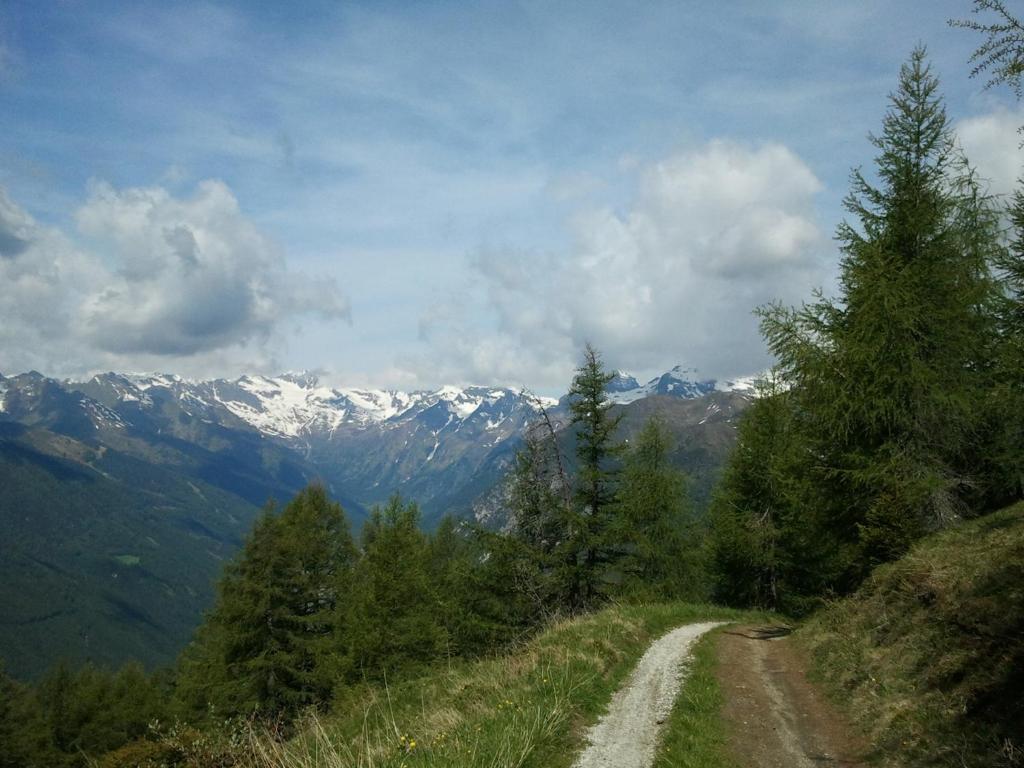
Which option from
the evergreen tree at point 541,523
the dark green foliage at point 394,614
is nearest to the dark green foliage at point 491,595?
the evergreen tree at point 541,523

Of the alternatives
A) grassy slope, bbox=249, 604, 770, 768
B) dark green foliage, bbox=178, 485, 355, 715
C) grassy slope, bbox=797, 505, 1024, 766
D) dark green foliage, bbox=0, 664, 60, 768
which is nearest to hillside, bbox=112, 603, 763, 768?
grassy slope, bbox=249, 604, 770, 768

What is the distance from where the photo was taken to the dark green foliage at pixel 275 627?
3089 cm

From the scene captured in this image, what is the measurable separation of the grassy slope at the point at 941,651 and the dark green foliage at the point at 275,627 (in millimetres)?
23250

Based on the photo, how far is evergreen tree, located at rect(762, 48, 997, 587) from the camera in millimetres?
16141

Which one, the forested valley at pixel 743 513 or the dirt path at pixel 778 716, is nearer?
the dirt path at pixel 778 716

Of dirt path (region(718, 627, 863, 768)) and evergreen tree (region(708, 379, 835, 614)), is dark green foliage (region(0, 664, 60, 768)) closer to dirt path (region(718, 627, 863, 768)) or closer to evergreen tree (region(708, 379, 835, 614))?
evergreen tree (region(708, 379, 835, 614))

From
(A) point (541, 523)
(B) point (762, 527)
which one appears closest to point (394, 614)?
(A) point (541, 523)

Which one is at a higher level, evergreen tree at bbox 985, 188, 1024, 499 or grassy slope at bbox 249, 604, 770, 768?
evergreen tree at bbox 985, 188, 1024, 499

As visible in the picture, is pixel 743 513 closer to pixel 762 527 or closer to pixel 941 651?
pixel 762 527

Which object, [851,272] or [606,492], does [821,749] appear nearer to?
[851,272]

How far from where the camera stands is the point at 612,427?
27219mm

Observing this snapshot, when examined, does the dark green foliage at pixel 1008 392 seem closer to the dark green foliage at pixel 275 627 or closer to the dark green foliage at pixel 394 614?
the dark green foliage at pixel 394 614

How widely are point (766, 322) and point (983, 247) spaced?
6386mm

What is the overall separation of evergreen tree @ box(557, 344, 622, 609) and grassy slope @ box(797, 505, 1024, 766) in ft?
36.0
